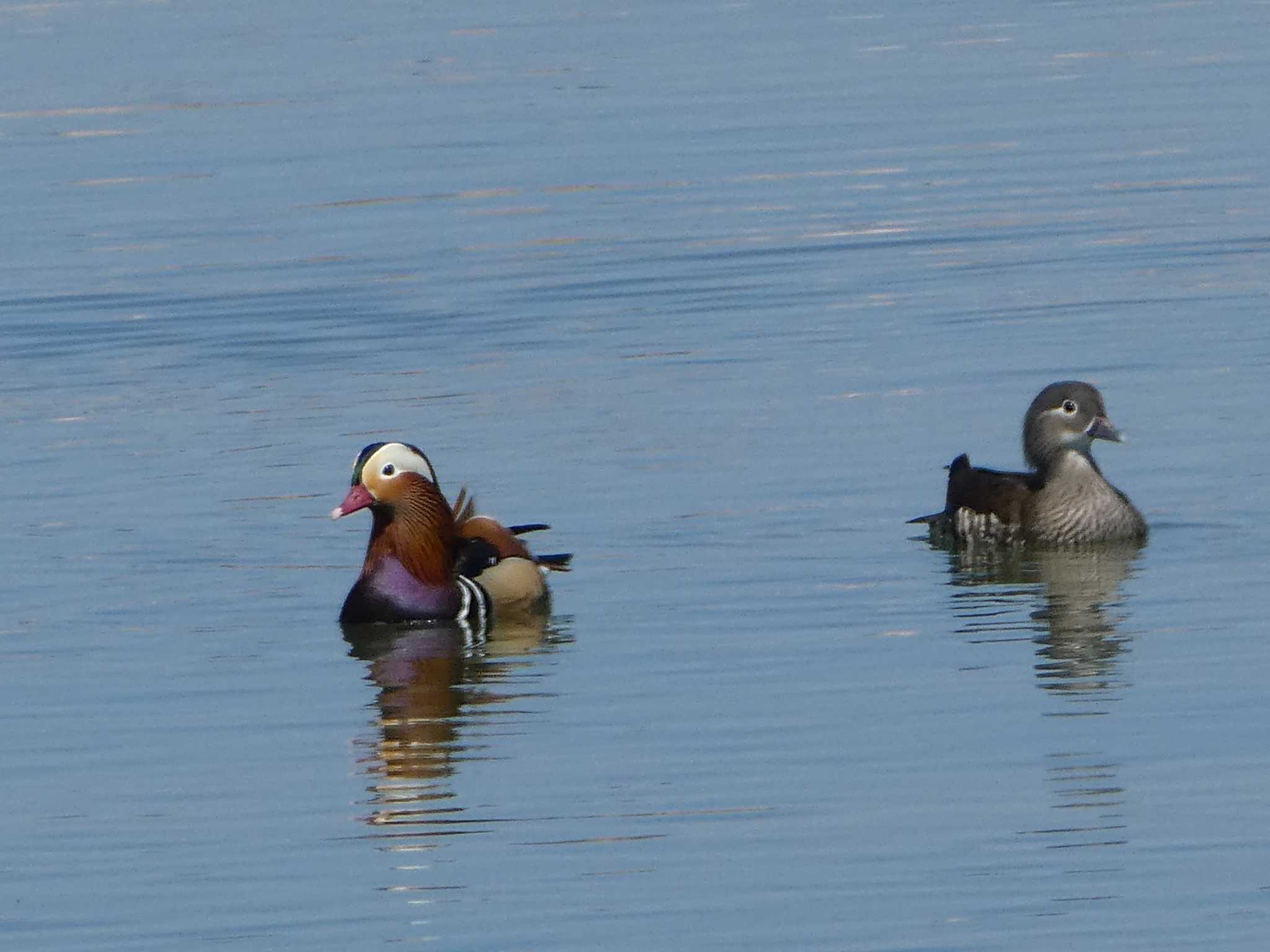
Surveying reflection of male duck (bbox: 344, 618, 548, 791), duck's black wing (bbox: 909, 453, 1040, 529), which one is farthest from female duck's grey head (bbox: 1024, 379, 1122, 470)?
reflection of male duck (bbox: 344, 618, 548, 791)

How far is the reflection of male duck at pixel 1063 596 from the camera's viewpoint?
13.4 metres

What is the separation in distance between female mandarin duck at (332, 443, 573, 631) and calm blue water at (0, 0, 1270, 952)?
313 mm

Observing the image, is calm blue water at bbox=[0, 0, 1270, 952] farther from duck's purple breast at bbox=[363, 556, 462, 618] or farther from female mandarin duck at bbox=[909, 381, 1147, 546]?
duck's purple breast at bbox=[363, 556, 462, 618]

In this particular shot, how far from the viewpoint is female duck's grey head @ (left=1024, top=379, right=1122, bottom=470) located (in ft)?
57.0

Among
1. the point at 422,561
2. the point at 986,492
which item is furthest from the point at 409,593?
the point at 986,492

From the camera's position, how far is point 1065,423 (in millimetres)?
17531

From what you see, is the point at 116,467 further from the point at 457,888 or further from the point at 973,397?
the point at 457,888

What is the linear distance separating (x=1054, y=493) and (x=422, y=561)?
13.2ft

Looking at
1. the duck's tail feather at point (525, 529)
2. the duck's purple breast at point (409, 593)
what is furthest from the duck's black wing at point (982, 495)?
the duck's purple breast at point (409, 593)

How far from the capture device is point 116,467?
19.1 meters

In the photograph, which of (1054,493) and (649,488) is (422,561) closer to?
(649,488)

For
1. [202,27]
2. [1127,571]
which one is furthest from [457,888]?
[202,27]

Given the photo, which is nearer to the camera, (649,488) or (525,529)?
(525,529)

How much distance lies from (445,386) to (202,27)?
24016 mm
